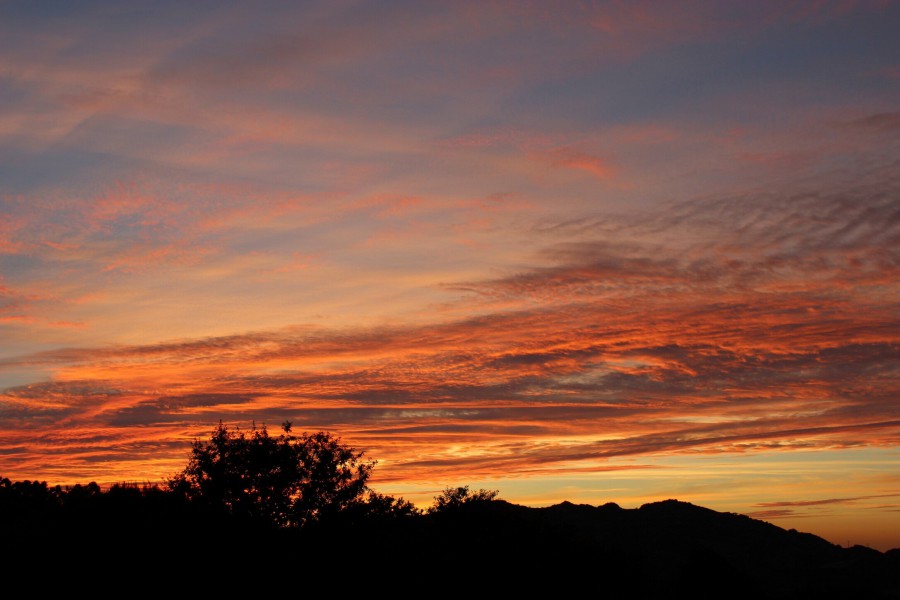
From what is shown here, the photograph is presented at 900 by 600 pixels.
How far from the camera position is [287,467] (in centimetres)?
5478

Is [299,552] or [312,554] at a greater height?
[299,552]

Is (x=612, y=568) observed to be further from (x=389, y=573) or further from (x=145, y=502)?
(x=145, y=502)

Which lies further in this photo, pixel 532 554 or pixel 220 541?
pixel 532 554

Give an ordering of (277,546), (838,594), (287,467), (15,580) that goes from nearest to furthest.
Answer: (15,580)
(277,546)
(287,467)
(838,594)

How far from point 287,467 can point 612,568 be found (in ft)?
105

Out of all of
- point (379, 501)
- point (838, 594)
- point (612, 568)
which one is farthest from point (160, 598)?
point (838, 594)

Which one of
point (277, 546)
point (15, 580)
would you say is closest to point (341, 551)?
point (277, 546)

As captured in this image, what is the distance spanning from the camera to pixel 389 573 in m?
49.1

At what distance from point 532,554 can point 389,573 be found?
1959 cm

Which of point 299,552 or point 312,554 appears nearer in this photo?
point 299,552

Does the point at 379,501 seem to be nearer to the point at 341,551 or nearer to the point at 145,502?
the point at 341,551

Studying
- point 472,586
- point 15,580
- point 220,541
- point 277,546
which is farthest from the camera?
point 472,586

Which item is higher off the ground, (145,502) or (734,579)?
(145,502)

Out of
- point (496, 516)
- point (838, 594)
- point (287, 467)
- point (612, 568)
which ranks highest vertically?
point (287, 467)
